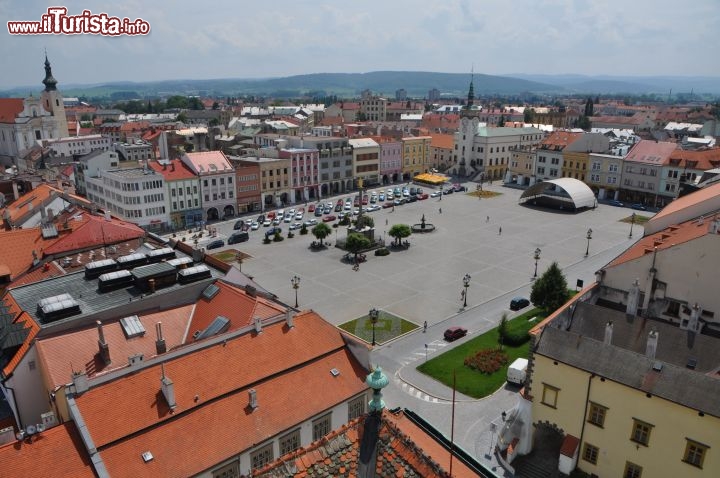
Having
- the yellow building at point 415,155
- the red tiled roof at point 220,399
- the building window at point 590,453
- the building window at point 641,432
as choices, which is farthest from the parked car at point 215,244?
the yellow building at point 415,155

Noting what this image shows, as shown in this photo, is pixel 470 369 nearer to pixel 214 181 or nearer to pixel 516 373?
pixel 516 373

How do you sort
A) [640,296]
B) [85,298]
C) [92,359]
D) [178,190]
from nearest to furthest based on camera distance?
[92,359]
[85,298]
[640,296]
[178,190]

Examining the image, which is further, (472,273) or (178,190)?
(178,190)

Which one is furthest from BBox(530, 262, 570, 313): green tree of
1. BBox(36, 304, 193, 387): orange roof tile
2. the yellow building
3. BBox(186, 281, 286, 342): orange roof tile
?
the yellow building

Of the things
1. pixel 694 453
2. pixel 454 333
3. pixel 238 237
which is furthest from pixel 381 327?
pixel 238 237

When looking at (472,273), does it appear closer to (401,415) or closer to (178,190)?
(401,415)

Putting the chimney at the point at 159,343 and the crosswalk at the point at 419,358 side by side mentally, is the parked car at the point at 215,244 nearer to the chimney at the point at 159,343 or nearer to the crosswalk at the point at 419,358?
the crosswalk at the point at 419,358

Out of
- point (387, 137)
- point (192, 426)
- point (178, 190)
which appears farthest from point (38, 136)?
point (192, 426)

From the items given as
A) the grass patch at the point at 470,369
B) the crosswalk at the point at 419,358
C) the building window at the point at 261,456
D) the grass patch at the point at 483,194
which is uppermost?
the building window at the point at 261,456
